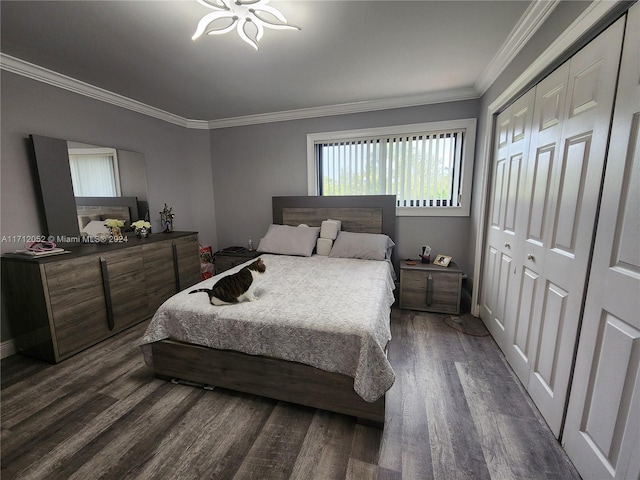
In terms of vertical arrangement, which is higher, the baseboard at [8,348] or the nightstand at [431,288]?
the nightstand at [431,288]

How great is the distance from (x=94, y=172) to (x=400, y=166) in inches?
135

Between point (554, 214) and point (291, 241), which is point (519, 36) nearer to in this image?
point (554, 214)

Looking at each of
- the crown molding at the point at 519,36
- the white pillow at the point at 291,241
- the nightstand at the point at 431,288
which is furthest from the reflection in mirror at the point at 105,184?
the crown molding at the point at 519,36

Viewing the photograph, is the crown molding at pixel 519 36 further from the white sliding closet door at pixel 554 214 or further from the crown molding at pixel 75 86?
the crown molding at pixel 75 86

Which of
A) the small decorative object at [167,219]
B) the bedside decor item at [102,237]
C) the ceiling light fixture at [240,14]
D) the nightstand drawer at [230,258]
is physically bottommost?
the nightstand drawer at [230,258]

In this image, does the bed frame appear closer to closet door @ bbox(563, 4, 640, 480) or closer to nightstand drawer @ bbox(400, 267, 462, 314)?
closet door @ bbox(563, 4, 640, 480)

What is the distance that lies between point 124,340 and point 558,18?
4.01m

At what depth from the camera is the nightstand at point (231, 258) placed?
Answer: 11.9 ft

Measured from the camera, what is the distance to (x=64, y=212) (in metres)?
2.47

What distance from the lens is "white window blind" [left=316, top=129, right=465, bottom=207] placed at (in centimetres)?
316

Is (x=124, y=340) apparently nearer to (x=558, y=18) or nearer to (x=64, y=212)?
(x=64, y=212)

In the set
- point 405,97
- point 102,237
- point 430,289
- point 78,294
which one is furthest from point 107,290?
point 405,97

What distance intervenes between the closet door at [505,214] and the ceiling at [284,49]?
53cm

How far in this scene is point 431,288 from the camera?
114 inches
